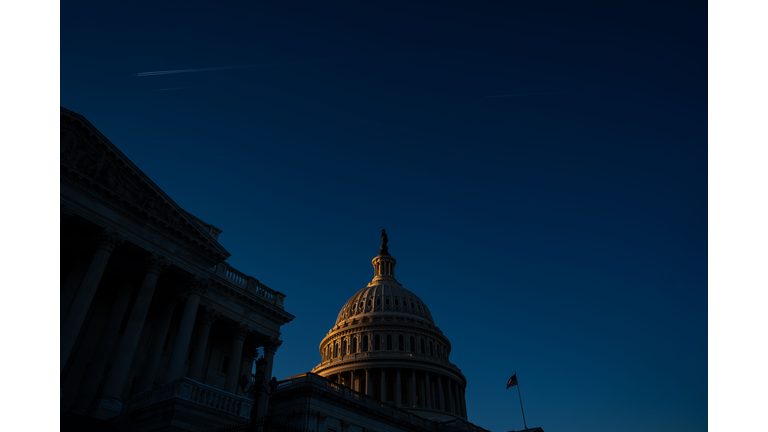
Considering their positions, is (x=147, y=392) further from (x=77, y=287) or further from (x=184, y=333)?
(x=77, y=287)

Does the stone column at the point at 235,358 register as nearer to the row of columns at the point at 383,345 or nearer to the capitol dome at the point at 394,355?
the capitol dome at the point at 394,355

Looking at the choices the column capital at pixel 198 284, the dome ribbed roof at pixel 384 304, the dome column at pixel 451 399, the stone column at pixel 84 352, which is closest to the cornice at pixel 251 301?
the column capital at pixel 198 284

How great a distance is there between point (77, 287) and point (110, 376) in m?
5.68

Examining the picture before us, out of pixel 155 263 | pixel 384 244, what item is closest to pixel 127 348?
pixel 155 263

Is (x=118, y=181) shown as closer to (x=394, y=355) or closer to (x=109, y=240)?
(x=109, y=240)

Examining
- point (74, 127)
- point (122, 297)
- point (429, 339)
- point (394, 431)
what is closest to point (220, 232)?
point (122, 297)

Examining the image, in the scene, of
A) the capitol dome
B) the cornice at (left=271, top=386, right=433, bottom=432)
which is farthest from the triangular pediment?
the capitol dome

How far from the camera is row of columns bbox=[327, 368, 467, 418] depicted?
257 feet

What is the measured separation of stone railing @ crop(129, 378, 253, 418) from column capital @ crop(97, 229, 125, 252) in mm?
7537

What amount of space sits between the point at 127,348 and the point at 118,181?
873 centimetres

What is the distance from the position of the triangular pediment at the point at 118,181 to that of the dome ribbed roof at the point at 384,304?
67121 millimetres

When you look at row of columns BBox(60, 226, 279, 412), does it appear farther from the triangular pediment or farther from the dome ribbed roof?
the dome ribbed roof

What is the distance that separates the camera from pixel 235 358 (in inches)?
1291

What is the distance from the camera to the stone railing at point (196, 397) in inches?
826
